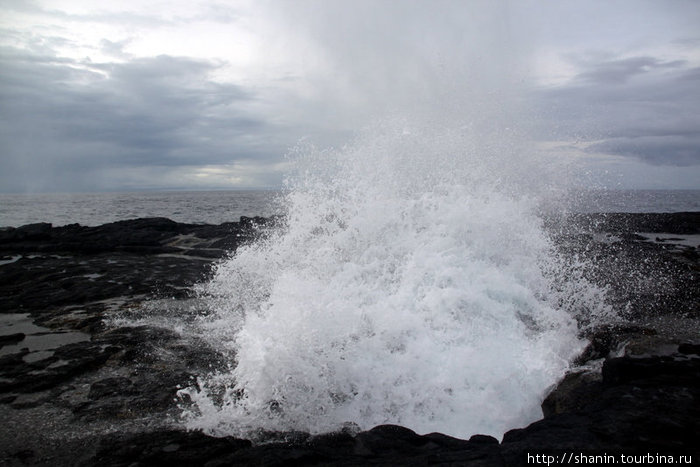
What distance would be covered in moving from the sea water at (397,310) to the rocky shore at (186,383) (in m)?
0.40

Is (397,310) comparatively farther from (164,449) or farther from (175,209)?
(175,209)

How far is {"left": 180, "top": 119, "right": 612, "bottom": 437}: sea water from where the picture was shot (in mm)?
4621

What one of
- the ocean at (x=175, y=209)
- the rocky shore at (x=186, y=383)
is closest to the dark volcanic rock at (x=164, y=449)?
the rocky shore at (x=186, y=383)

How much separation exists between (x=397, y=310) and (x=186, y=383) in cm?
308

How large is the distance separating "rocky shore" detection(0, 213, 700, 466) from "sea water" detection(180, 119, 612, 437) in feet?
1.31

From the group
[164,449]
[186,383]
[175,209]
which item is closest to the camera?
[164,449]

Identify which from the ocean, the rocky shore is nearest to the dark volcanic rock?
the rocky shore

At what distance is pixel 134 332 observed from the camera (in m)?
7.10

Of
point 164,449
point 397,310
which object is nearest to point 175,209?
point 397,310

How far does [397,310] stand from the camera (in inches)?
255

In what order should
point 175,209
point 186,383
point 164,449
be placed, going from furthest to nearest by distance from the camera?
point 175,209
point 186,383
point 164,449

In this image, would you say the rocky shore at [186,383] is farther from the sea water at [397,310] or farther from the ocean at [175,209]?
the ocean at [175,209]

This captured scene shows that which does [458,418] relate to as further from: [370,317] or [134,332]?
[134,332]

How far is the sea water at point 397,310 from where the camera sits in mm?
4621
